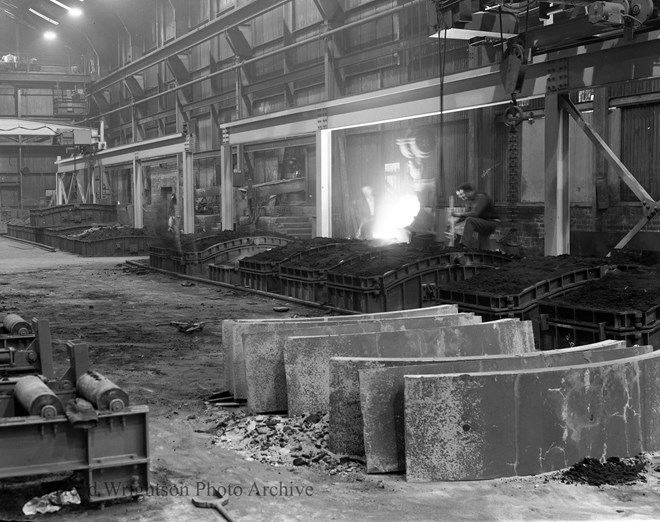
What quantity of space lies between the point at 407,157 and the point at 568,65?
35.0 ft

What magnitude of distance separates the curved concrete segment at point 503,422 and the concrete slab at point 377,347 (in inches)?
45.8

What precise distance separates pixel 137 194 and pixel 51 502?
2093 cm

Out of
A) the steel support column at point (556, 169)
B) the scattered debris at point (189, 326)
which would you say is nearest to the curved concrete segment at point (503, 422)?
the steel support column at point (556, 169)

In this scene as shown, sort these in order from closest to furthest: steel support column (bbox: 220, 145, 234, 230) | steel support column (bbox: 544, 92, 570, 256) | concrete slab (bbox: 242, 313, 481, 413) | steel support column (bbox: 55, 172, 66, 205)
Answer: concrete slab (bbox: 242, 313, 481, 413) → steel support column (bbox: 544, 92, 570, 256) → steel support column (bbox: 220, 145, 234, 230) → steel support column (bbox: 55, 172, 66, 205)

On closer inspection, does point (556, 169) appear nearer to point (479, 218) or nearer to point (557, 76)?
point (557, 76)

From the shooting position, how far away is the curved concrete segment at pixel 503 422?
403 centimetres

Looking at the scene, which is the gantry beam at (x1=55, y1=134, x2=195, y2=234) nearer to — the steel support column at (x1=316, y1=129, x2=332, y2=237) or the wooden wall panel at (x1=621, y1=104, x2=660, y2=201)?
the steel support column at (x1=316, y1=129, x2=332, y2=237)

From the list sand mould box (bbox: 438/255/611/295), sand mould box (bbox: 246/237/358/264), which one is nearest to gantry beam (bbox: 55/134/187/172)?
sand mould box (bbox: 246/237/358/264)

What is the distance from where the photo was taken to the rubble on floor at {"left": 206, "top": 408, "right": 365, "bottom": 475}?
438 cm

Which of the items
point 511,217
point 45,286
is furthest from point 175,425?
point 511,217

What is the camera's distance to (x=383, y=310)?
32.0 feet

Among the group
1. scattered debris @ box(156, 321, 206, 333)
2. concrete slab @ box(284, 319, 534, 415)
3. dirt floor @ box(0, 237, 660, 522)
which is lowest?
dirt floor @ box(0, 237, 660, 522)

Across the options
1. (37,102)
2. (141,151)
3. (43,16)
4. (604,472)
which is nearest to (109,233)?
(141,151)

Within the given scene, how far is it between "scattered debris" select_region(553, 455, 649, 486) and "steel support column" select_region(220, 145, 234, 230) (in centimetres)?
1375
